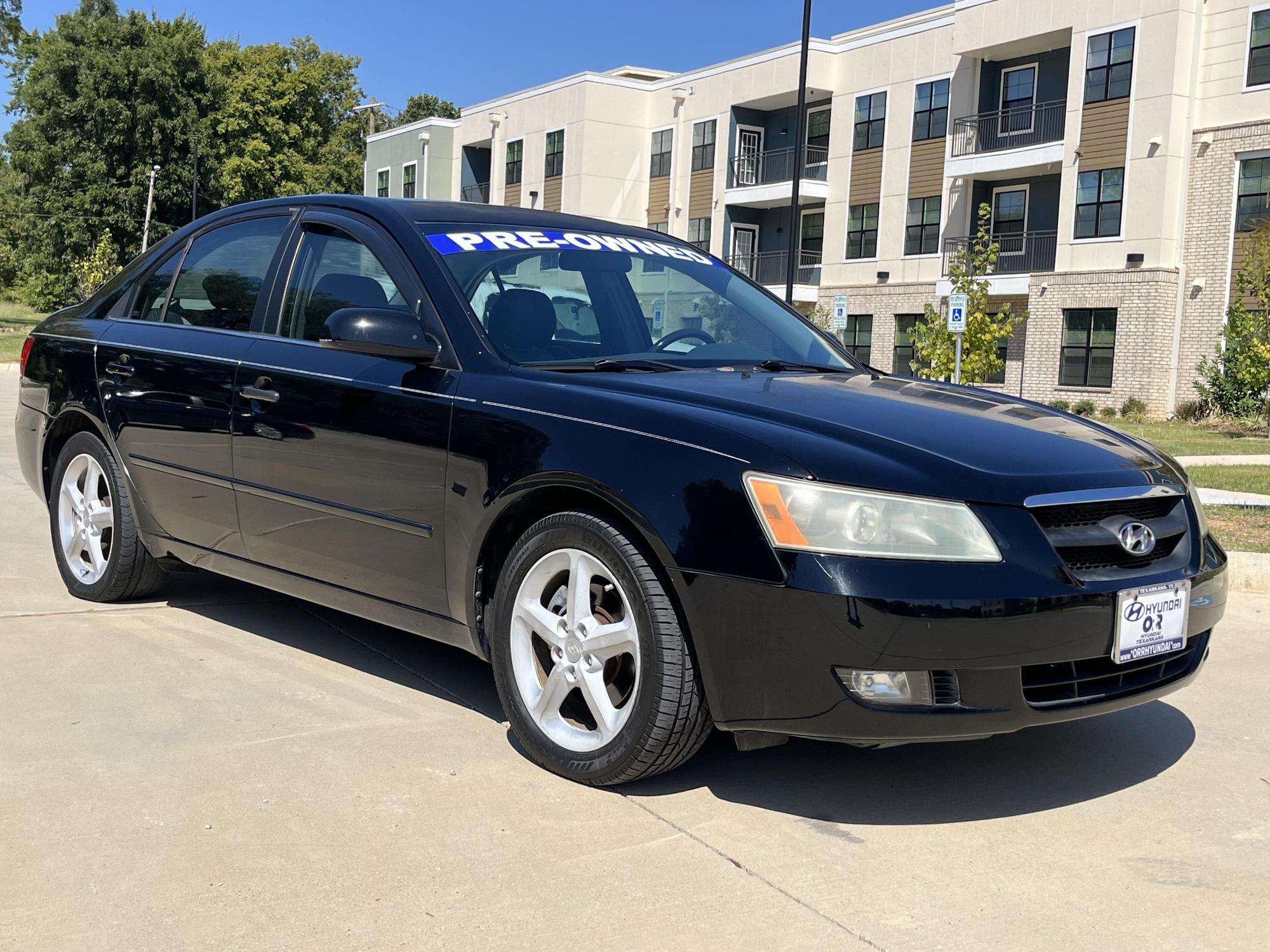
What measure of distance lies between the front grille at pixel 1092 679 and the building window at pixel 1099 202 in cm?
2954

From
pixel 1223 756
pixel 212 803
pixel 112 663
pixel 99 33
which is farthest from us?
pixel 99 33

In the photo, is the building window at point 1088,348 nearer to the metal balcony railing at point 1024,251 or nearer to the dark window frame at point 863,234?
the metal balcony railing at point 1024,251

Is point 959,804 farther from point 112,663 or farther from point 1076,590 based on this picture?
point 112,663

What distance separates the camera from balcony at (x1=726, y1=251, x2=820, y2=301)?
39.9 metres

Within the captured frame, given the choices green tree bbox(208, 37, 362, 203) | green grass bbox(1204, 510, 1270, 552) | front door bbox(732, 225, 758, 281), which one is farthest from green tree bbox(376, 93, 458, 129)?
green grass bbox(1204, 510, 1270, 552)

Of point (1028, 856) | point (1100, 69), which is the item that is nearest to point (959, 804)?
point (1028, 856)

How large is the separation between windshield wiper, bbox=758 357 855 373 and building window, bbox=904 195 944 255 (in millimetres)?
32287

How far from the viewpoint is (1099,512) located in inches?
130

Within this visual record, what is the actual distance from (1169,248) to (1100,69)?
4.65 metres

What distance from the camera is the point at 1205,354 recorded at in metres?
29.7

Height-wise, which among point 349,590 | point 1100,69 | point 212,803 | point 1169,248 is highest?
point 1100,69

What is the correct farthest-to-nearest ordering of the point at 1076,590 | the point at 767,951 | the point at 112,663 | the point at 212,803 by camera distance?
the point at 112,663 < the point at 212,803 < the point at 1076,590 < the point at 767,951

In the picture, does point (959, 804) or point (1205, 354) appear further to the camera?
point (1205, 354)

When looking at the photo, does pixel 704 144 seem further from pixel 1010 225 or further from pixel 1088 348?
pixel 1088 348
